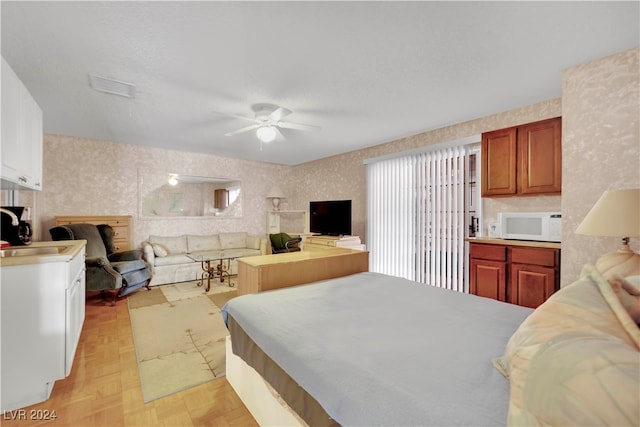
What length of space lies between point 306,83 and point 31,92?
2.65m

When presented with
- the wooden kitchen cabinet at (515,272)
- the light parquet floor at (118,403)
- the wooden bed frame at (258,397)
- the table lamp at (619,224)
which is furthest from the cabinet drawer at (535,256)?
the light parquet floor at (118,403)

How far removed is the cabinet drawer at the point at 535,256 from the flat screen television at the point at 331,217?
8.43 ft

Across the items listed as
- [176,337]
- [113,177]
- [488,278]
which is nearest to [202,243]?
[113,177]

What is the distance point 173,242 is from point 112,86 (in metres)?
3.14

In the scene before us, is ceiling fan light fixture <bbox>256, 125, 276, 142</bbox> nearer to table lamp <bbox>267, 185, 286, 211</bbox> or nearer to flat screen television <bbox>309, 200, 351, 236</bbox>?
flat screen television <bbox>309, 200, 351, 236</bbox>

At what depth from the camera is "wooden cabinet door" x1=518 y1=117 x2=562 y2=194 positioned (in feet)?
8.78

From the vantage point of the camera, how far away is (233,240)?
5656mm

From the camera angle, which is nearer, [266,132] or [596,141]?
[596,141]

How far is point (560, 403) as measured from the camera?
539 mm

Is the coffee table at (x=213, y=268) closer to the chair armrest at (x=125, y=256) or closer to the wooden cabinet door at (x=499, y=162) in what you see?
the chair armrest at (x=125, y=256)

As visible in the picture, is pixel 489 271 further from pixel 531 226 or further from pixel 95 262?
pixel 95 262

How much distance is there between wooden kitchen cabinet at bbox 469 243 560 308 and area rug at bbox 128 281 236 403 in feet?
9.24

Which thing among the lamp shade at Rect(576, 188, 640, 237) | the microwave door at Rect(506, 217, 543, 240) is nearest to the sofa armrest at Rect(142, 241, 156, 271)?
the microwave door at Rect(506, 217, 543, 240)

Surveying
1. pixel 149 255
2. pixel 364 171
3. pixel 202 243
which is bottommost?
pixel 149 255
